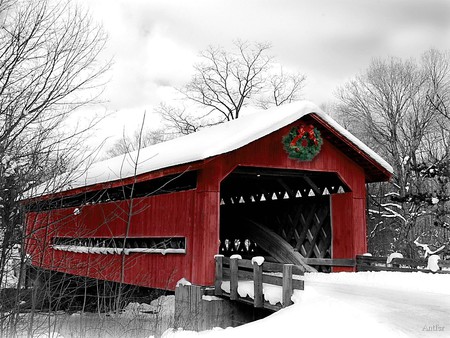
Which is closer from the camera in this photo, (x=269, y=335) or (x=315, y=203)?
(x=269, y=335)

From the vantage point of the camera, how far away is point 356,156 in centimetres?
1249

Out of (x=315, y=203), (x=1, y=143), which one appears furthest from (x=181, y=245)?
(x=1, y=143)

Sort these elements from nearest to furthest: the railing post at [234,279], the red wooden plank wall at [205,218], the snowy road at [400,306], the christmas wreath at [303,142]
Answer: the snowy road at [400,306]
the railing post at [234,279]
the red wooden plank wall at [205,218]
the christmas wreath at [303,142]

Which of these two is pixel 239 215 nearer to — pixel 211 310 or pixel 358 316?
pixel 211 310

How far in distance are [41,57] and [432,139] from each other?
86.1ft

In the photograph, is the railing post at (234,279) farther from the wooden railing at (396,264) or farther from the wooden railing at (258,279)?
the wooden railing at (396,264)

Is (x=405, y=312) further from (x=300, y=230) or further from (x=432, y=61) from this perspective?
(x=432, y=61)

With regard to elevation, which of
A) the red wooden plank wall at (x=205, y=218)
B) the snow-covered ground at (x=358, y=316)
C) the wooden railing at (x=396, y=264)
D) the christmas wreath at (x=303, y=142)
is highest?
the christmas wreath at (x=303, y=142)

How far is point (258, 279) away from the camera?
29.6ft

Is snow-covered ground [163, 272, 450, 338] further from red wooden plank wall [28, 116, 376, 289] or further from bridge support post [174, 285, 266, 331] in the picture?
red wooden plank wall [28, 116, 376, 289]

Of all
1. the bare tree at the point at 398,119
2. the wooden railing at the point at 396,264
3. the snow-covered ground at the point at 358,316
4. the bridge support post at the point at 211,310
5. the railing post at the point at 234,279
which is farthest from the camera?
the bare tree at the point at 398,119

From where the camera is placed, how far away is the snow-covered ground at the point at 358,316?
20.1ft

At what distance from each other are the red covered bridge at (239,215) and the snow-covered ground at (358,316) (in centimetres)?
289

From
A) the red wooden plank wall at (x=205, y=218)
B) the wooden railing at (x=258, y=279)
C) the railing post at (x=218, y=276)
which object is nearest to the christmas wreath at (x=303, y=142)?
the red wooden plank wall at (x=205, y=218)
